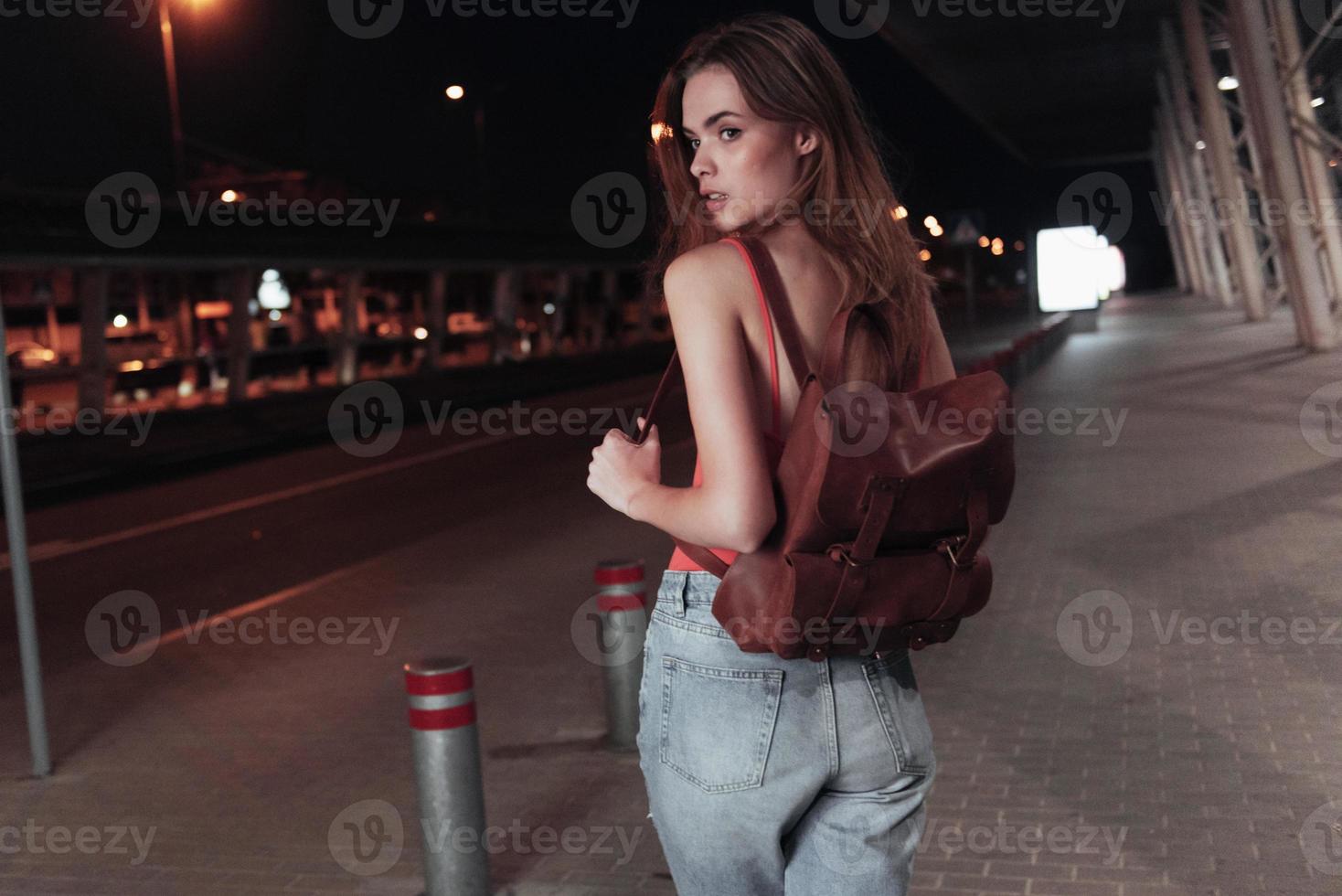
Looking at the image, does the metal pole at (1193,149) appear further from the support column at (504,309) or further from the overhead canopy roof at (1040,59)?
the support column at (504,309)

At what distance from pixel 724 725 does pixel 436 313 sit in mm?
27234

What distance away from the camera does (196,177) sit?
37.3 metres

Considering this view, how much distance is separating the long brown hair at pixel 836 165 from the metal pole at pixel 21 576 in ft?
15.0

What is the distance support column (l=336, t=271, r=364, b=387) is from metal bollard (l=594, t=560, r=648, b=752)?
20344mm

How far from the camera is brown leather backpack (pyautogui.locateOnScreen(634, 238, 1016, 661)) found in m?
1.85

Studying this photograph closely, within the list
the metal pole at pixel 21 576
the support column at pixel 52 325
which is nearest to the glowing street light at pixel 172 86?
the support column at pixel 52 325

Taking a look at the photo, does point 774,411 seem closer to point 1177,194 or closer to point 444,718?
point 444,718

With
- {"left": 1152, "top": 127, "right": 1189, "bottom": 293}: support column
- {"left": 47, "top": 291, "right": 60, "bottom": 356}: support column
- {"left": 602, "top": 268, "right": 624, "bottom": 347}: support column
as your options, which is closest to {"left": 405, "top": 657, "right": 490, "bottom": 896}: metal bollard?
{"left": 47, "top": 291, "right": 60, "bottom": 356}: support column

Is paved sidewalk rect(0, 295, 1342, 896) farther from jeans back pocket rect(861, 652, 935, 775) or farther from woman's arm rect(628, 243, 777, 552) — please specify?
woman's arm rect(628, 243, 777, 552)

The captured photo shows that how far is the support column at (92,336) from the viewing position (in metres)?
19.2

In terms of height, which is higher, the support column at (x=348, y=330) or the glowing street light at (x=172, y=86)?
the glowing street light at (x=172, y=86)

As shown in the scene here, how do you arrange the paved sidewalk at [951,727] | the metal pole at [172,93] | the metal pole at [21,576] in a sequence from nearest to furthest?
the paved sidewalk at [951,727] → the metal pole at [21,576] → the metal pole at [172,93]

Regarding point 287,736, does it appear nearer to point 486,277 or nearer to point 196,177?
point 486,277

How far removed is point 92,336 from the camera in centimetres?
1917
